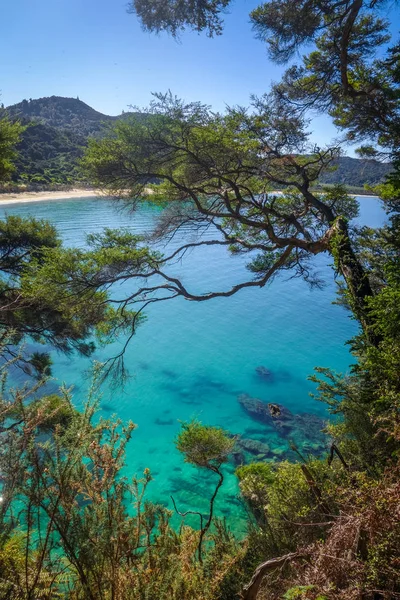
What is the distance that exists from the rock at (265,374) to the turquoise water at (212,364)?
181 mm

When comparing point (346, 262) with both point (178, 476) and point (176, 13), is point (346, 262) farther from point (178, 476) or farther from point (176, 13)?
point (178, 476)

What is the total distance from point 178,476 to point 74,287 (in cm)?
612

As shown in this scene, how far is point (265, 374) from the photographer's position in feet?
46.3

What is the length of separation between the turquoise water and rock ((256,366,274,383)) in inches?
7.1

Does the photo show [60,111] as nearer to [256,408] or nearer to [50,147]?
[50,147]

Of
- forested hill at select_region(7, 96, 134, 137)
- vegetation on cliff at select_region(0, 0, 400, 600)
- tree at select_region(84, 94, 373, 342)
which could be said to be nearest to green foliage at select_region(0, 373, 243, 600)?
vegetation on cliff at select_region(0, 0, 400, 600)

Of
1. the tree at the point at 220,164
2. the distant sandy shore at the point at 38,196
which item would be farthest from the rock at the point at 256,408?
the distant sandy shore at the point at 38,196

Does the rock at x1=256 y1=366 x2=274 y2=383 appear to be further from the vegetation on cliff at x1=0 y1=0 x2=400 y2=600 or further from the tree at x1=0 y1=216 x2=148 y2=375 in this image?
the tree at x1=0 y1=216 x2=148 y2=375

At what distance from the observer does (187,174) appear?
22.6 feet

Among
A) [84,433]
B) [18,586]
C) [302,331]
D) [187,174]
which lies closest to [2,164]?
[187,174]

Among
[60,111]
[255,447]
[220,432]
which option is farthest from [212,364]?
[60,111]

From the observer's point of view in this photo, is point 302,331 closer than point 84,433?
No

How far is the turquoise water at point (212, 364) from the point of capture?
966 centimetres

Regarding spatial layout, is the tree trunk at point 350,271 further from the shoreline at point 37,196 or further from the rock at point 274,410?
the shoreline at point 37,196
